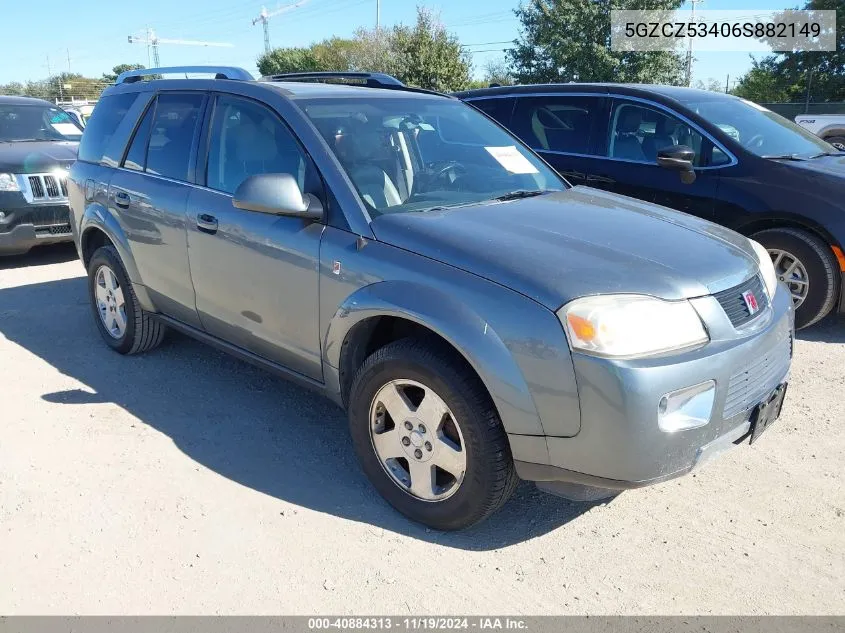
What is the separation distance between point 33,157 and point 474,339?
695cm

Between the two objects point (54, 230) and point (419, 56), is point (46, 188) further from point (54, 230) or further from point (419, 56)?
point (419, 56)

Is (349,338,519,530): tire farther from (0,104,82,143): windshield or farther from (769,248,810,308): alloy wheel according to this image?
(0,104,82,143): windshield

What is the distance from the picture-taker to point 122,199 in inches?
174

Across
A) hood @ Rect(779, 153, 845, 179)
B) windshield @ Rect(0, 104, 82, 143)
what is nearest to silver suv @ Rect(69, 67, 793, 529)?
hood @ Rect(779, 153, 845, 179)

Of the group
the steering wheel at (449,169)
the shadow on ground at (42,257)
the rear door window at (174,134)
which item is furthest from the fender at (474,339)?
the shadow on ground at (42,257)

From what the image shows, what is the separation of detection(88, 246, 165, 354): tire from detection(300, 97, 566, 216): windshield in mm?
1936

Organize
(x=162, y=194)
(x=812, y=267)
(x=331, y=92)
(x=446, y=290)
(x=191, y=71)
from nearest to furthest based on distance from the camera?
(x=446, y=290) < (x=331, y=92) < (x=162, y=194) < (x=191, y=71) < (x=812, y=267)

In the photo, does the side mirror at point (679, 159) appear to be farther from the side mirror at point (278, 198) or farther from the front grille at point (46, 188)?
the front grille at point (46, 188)

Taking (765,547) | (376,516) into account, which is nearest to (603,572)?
(765,547)

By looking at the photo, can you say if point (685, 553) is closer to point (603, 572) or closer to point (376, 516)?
point (603, 572)

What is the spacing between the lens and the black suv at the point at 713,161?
5.12 metres

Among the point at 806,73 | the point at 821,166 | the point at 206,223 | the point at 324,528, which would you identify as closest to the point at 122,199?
the point at 206,223

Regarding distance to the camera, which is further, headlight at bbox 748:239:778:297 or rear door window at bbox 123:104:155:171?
rear door window at bbox 123:104:155:171

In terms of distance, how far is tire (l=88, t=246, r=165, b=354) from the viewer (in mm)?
4621
